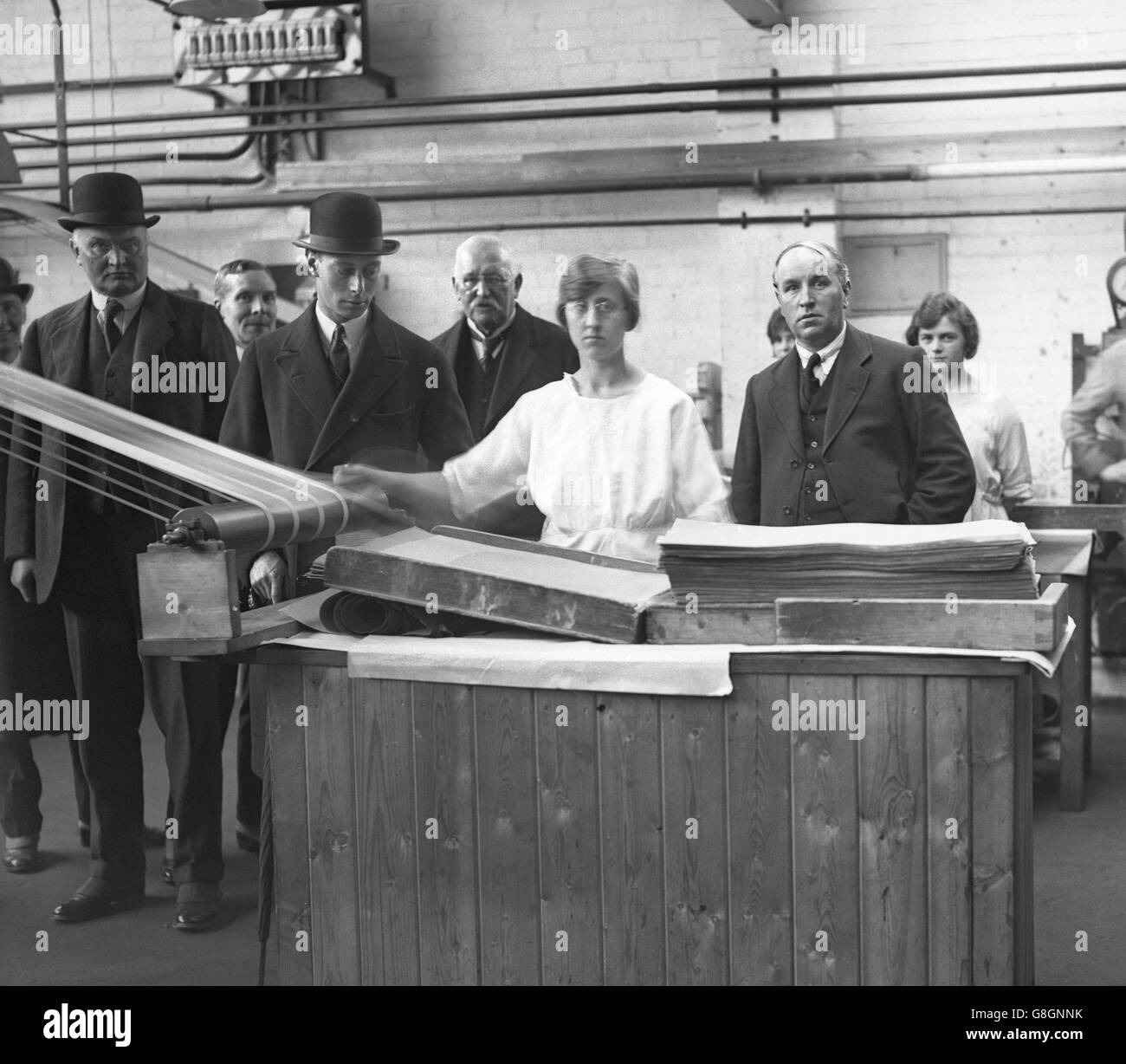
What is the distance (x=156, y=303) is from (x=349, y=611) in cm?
144

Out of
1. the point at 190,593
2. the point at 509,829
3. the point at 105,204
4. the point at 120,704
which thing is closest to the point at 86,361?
the point at 105,204

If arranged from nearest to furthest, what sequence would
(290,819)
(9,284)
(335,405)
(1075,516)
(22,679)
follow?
(290,819), (335,405), (22,679), (9,284), (1075,516)

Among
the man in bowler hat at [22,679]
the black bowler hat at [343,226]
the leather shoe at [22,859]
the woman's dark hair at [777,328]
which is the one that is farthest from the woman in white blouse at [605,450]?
the woman's dark hair at [777,328]

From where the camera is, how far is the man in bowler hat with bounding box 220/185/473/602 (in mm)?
2977

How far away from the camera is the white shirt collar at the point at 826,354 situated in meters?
2.74

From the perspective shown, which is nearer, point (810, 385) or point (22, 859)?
point (810, 385)

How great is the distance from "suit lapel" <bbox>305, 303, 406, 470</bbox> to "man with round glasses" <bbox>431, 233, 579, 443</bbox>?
52cm

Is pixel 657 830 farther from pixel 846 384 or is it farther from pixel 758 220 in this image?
pixel 758 220

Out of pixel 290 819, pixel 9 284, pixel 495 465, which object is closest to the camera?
pixel 290 819

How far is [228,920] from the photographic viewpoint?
124 inches

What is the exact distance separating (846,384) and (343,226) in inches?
42.4

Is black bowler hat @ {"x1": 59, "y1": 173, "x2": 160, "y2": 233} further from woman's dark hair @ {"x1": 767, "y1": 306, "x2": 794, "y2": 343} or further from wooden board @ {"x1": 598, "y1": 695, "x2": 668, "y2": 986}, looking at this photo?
woman's dark hair @ {"x1": 767, "y1": 306, "x2": 794, "y2": 343}

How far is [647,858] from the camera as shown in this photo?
1.89m
